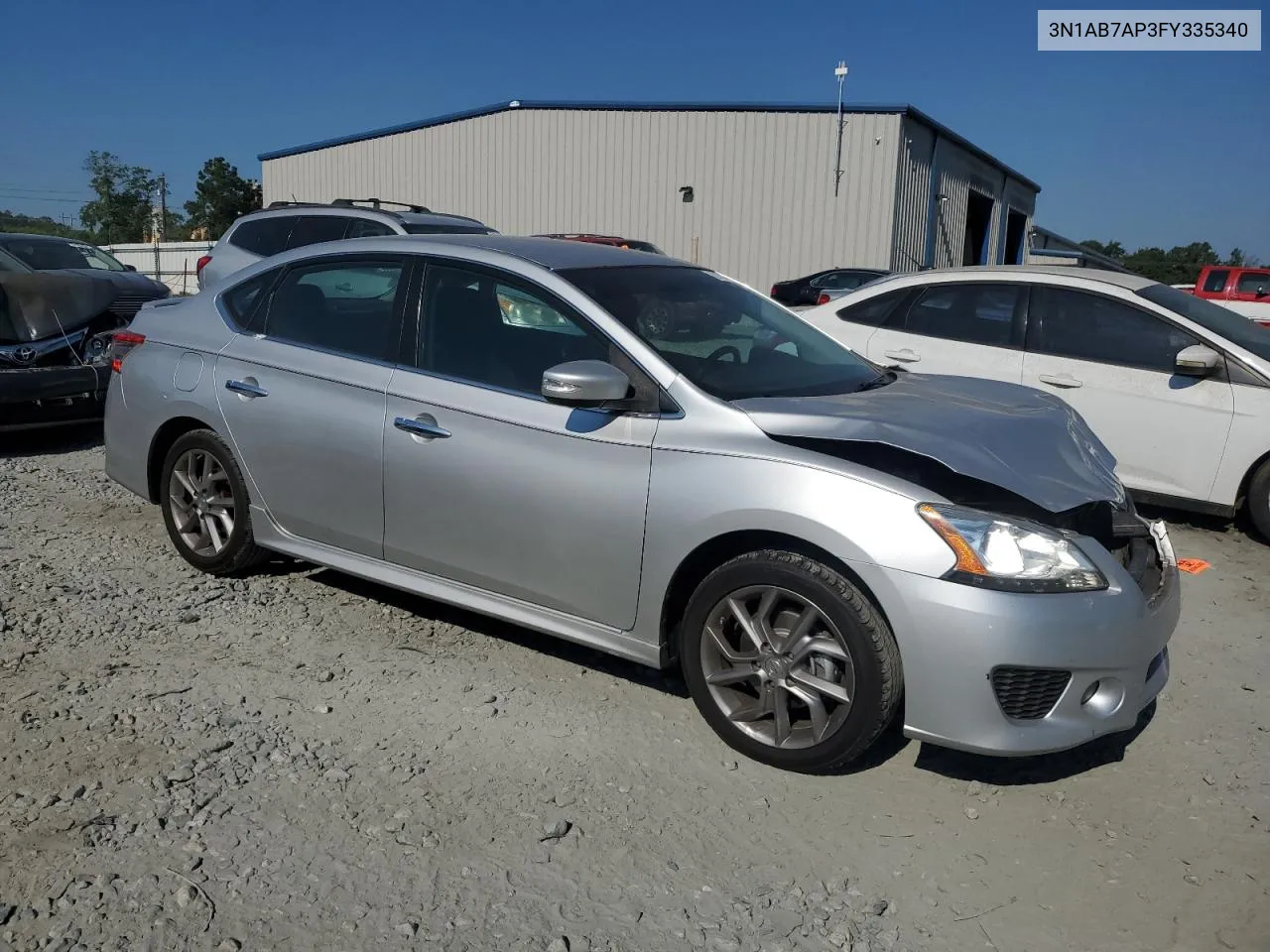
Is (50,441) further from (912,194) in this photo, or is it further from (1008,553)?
(912,194)

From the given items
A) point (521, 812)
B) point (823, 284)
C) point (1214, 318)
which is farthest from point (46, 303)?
point (823, 284)

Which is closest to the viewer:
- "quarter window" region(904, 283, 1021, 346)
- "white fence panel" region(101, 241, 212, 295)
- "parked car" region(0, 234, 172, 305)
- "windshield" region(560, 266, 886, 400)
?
"windshield" region(560, 266, 886, 400)

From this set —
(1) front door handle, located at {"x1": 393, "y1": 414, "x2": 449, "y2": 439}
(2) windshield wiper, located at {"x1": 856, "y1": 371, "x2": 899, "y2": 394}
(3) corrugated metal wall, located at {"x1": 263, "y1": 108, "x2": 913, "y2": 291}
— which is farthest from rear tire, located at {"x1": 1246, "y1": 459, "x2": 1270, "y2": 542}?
(3) corrugated metal wall, located at {"x1": 263, "y1": 108, "x2": 913, "y2": 291}

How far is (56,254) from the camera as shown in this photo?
10.6 metres

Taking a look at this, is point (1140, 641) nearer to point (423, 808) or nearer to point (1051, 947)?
point (1051, 947)

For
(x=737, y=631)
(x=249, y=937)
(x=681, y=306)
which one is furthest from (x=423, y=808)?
(x=681, y=306)

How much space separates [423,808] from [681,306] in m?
2.05

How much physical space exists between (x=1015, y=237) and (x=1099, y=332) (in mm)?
37114

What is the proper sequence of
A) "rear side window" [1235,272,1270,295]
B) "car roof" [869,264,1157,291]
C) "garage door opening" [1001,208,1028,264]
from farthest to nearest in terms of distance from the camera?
"garage door opening" [1001,208,1028,264] < "rear side window" [1235,272,1270,295] < "car roof" [869,264,1157,291]

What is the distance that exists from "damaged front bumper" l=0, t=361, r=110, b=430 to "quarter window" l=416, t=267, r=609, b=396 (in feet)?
15.6

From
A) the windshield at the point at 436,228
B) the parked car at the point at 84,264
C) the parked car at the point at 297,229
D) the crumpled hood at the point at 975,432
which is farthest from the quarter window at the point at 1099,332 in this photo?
the parked car at the point at 84,264

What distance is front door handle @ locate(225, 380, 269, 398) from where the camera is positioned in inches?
182

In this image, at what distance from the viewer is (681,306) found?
4.13 m

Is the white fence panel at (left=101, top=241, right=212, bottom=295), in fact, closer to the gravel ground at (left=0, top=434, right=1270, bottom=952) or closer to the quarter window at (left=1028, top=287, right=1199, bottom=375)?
the quarter window at (left=1028, top=287, right=1199, bottom=375)
